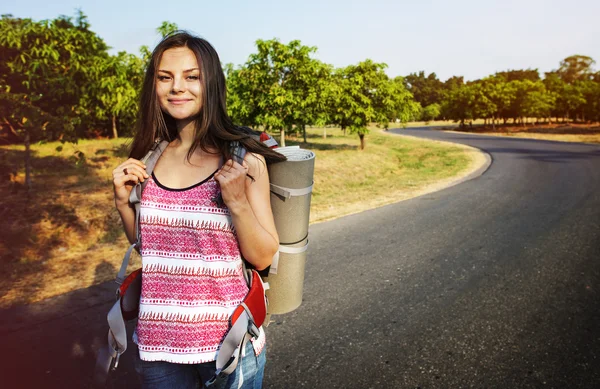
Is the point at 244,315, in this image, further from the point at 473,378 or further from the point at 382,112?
the point at 382,112

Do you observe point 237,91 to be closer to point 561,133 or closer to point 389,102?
point 389,102

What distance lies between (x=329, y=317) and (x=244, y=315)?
2.64 meters

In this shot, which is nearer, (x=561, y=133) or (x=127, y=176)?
(x=127, y=176)

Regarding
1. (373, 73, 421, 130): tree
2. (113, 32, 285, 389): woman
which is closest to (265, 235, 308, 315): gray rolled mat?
(113, 32, 285, 389): woman

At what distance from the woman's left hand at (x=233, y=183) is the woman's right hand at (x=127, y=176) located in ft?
1.25

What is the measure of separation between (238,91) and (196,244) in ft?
66.6

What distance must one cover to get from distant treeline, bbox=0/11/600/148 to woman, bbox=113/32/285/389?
18.1 feet

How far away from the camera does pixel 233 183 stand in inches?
47.0

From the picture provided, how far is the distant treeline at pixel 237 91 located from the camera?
Answer: 20.9 feet

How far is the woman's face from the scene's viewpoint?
1412mm

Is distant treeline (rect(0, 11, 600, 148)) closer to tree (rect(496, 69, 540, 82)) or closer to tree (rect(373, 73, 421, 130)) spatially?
tree (rect(373, 73, 421, 130))

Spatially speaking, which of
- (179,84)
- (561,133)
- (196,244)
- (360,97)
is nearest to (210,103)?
(179,84)

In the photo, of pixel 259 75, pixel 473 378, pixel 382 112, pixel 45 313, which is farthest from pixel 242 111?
pixel 473 378

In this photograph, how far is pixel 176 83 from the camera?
1409mm
